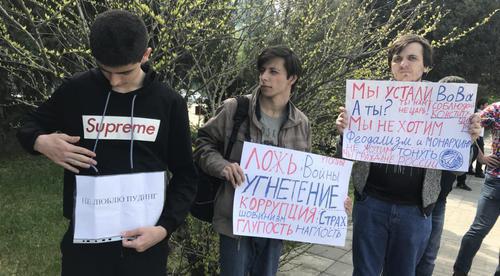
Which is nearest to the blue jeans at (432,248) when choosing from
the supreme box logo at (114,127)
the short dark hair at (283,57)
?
the short dark hair at (283,57)

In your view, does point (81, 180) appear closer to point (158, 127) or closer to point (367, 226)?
point (158, 127)

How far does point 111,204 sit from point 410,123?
1811mm

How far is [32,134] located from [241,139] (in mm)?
1038

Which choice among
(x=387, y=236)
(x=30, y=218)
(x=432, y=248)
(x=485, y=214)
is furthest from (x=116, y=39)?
(x=30, y=218)

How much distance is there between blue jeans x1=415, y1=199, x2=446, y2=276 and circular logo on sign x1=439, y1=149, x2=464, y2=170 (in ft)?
3.58

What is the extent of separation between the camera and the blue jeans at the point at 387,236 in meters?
2.51

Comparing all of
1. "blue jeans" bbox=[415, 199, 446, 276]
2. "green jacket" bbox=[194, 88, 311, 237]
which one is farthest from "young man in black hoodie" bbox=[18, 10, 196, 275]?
"blue jeans" bbox=[415, 199, 446, 276]

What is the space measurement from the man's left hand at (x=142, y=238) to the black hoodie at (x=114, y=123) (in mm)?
70

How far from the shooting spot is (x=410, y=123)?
8.64 ft

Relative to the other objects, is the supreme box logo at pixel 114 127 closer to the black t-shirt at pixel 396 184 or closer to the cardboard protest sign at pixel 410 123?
the cardboard protest sign at pixel 410 123

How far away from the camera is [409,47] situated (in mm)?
2500

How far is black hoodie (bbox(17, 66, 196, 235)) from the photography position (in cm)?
172

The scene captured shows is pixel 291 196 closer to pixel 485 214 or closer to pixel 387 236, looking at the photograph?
pixel 387 236

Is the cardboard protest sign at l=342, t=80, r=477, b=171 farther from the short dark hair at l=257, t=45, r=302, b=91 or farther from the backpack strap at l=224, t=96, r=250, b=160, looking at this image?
the backpack strap at l=224, t=96, r=250, b=160
